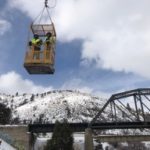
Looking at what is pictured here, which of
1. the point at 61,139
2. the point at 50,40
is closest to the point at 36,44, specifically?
the point at 50,40

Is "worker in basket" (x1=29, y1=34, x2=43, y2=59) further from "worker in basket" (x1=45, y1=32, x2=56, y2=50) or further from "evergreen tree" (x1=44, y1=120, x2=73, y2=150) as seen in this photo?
"evergreen tree" (x1=44, y1=120, x2=73, y2=150)

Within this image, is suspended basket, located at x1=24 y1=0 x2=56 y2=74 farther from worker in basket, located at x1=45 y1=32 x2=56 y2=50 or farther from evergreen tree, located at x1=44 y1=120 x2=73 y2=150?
evergreen tree, located at x1=44 y1=120 x2=73 y2=150

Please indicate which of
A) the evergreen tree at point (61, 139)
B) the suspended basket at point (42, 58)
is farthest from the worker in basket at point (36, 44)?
the evergreen tree at point (61, 139)

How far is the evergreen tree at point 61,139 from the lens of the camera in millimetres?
60406

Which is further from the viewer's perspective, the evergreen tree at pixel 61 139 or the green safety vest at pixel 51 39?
the evergreen tree at pixel 61 139

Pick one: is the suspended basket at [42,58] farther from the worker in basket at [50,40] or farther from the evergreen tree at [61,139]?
the evergreen tree at [61,139]

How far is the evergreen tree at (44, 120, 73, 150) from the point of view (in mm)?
Result: 60406

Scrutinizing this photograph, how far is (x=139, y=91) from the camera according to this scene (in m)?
85.1

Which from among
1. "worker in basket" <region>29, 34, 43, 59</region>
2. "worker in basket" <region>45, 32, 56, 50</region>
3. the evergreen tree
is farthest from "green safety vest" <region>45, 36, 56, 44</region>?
the evergreen tree

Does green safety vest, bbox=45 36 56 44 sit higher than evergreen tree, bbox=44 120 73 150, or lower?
higher

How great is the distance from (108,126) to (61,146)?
37979mm

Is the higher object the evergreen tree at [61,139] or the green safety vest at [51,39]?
the green safety vest at [51,39]

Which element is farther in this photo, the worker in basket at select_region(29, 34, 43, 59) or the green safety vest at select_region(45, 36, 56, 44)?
the worker in basket at select_region(29, 34, 43, 59)

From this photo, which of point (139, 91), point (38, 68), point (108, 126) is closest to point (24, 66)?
point (38, 68)
